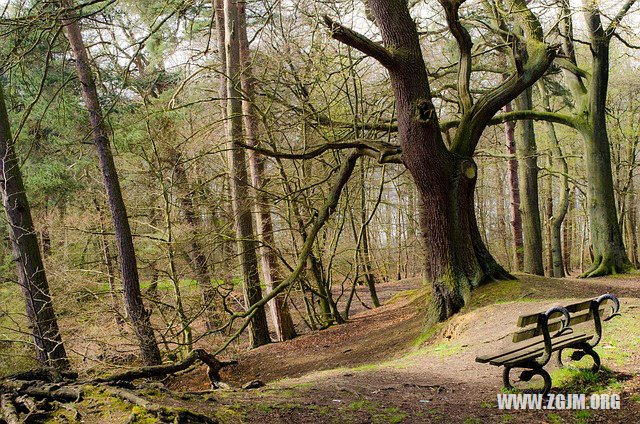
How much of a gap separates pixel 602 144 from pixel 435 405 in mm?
10779

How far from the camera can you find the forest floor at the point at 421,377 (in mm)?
3953

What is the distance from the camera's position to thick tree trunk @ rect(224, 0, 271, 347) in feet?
36.4

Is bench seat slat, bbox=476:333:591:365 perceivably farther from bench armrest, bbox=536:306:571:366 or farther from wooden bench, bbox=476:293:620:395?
bench armrest, bbox=536:306:571:366

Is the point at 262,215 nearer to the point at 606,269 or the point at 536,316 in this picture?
the point at 606,269

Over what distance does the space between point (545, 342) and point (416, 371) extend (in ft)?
7.13

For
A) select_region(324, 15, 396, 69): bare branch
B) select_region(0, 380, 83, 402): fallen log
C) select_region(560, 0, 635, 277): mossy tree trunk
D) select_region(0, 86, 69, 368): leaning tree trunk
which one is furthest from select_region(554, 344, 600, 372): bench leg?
select_region(560, 0, 635, 277): mossy tree trunk

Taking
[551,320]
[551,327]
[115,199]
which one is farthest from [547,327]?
[115,199]

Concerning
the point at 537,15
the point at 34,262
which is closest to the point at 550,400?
the point at 537,15

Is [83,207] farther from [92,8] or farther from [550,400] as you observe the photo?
[550,400]

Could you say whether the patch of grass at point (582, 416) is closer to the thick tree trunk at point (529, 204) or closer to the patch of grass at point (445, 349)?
the patch of grass at point (445, 349)

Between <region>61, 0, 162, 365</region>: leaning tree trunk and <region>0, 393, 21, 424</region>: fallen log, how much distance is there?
7.13m

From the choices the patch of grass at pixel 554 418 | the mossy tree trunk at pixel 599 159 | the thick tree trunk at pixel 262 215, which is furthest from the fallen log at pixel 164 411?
the mossy tree trunk at pixel 599 159

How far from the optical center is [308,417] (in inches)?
156

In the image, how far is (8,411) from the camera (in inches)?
117
